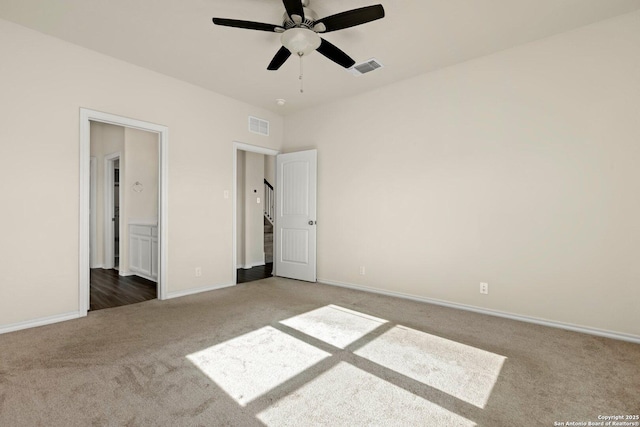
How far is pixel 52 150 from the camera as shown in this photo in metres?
3.03

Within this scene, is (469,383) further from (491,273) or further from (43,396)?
(43,396)

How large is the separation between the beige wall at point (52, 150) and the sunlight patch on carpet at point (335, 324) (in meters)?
1.94

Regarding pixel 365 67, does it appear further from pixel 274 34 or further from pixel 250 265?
pixel 250 265

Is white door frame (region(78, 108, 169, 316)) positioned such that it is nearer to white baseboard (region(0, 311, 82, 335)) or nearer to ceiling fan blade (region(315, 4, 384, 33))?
white baseboard (region(0, 311, 82, 335))

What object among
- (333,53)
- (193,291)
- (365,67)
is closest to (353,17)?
(333,53)

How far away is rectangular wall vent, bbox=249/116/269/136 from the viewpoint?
4902 mm

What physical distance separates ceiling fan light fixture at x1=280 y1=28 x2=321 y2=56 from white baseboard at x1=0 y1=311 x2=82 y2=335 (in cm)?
339

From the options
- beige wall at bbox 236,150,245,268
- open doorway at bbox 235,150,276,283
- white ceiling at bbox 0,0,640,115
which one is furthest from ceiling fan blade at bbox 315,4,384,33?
beige wall at bbox 236,150,245,268

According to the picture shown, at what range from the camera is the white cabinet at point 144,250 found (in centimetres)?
468

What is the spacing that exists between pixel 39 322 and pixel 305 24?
12.0ft

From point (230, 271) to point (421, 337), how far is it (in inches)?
117

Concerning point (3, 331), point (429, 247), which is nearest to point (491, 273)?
point (429, 247)

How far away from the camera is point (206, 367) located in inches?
84.4

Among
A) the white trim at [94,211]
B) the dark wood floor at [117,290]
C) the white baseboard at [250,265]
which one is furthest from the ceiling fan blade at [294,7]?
the white trim at [94,211]
